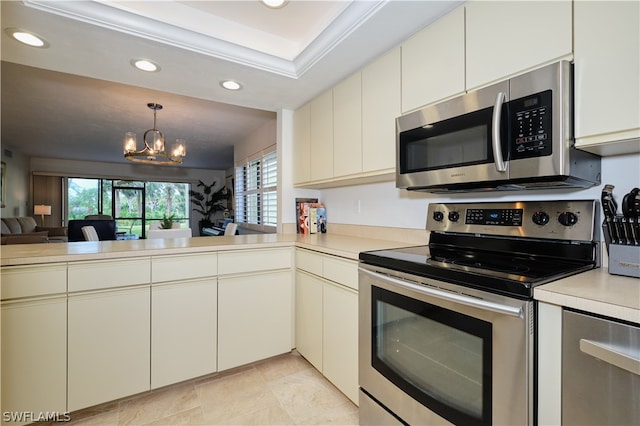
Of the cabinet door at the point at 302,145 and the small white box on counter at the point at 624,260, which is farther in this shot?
the cabinet door at the point at 302,145

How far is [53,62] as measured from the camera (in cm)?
188

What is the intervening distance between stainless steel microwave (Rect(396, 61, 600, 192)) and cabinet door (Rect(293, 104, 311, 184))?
47.7 inches

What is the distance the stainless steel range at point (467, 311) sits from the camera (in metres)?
0.93

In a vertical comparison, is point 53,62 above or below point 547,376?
above

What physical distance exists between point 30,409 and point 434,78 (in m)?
2.59

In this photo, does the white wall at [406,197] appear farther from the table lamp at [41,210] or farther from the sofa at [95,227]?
the table lamp at [41,210]

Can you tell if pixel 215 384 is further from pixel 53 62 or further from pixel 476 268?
pixel 53 62

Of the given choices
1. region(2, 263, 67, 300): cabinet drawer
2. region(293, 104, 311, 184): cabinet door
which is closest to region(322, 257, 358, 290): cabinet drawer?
region(293, 104, 311, 184): cabinet door

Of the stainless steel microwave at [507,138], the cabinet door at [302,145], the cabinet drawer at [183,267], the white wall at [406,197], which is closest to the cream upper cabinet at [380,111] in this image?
the stainless steel microwave at [507,138]

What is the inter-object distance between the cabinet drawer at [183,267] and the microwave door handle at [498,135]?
163cm

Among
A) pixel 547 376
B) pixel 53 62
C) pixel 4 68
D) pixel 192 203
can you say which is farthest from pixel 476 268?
pixel 192 203

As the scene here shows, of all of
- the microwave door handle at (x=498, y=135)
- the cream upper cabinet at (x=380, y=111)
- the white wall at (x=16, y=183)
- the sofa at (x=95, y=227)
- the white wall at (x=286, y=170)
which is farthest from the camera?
the white wall at (x=16, y=183)

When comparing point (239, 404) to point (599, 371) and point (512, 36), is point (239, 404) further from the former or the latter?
point (512, 36)

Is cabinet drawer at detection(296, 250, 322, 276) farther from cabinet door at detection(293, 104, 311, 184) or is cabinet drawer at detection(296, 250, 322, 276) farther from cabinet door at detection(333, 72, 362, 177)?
cabinet door at detection(293, 104, 311, 184)
